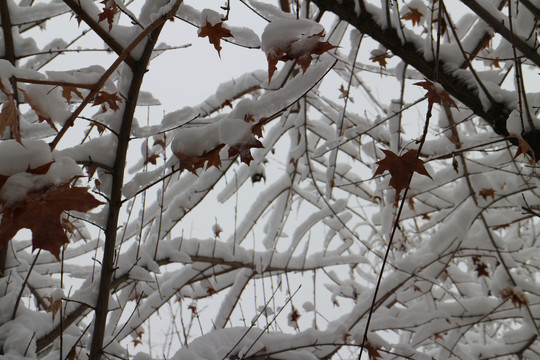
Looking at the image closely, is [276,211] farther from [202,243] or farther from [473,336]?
[473,336]

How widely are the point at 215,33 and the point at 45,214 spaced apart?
0.79 m

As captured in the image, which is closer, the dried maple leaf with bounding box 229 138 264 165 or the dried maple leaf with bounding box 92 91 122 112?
the dried maple leaf with bounding box 229 138 264 165

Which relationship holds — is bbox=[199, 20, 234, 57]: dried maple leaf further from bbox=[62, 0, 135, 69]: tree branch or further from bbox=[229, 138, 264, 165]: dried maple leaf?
bbox=[229, 138, 264, 165]: dried maple leaf

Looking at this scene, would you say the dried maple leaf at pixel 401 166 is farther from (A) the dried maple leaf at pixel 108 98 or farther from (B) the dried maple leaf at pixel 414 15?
(B) the dried maple leaf at pixel 414 15

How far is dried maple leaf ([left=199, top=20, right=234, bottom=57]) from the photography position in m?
1.29

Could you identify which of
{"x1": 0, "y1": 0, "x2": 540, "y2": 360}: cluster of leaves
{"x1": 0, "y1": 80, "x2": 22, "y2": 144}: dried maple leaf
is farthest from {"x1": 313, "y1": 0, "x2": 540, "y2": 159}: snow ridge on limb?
{"x1": 0, "y1": 80, "x2": 22, "y2": 144}: dried maple leaf

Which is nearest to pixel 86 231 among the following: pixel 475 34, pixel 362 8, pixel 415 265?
pixel 415 265

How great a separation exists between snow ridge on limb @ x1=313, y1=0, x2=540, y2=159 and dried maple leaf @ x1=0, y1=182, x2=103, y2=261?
50.9 inches

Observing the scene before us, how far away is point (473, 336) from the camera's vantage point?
19.7ft

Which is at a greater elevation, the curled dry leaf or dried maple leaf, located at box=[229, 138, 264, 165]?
dried maple leaf, located at box=[229, 138, 264, 165]

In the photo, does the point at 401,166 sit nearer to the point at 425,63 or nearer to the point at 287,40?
the point at 287,40

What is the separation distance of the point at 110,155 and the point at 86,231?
2.77 metres

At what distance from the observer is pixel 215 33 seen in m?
1.30

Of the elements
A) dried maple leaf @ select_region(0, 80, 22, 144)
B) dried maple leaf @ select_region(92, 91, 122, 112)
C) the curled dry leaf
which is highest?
dried maple leaf @ select_region(92, 91, 122, 112)
